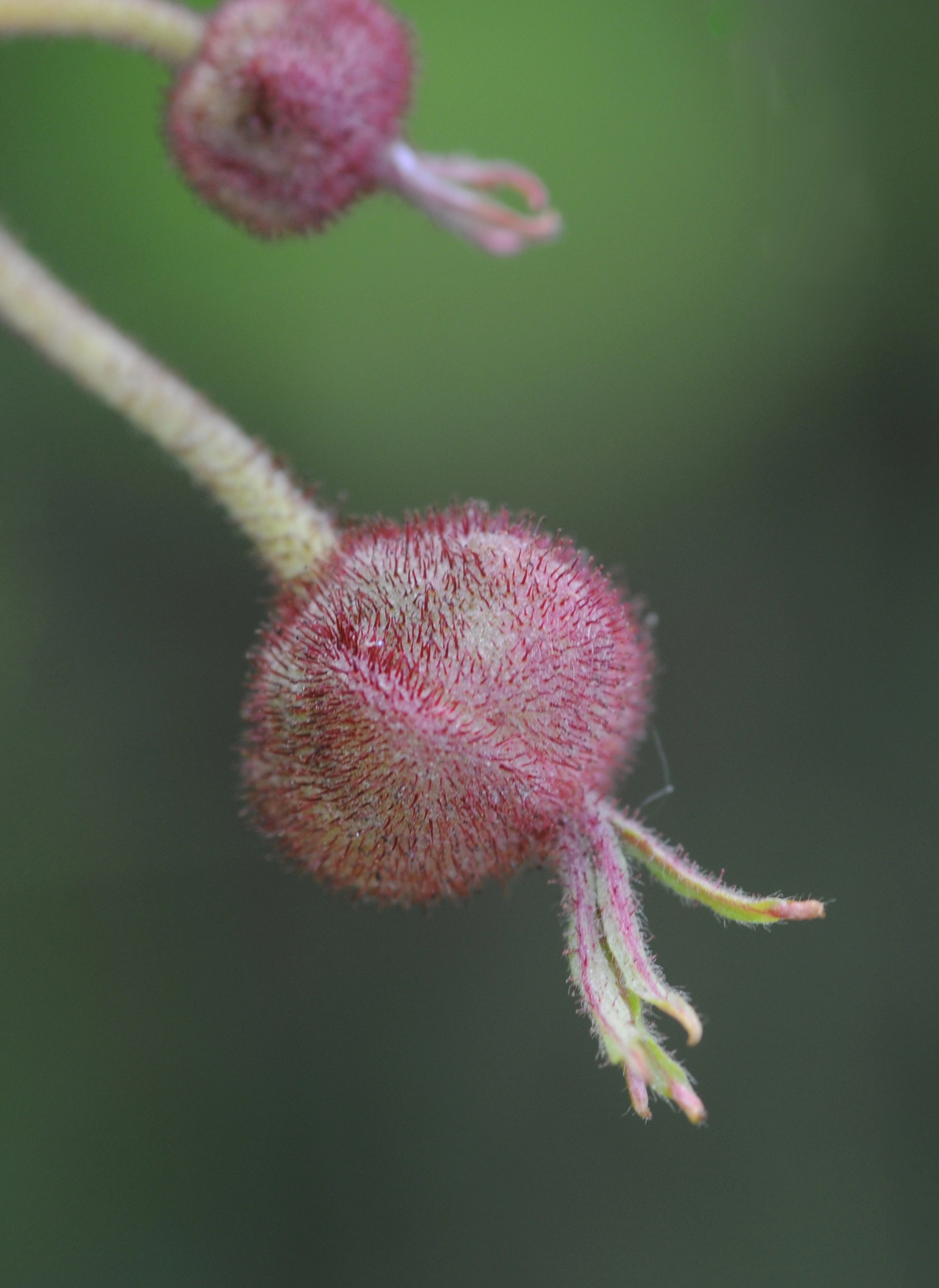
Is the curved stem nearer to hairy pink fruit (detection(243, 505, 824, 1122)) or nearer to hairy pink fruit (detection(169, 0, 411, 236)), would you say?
hairy pink fruit (detection(169, 0, 411, 236))

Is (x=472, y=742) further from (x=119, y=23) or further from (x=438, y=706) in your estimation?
(x=119, y=23)

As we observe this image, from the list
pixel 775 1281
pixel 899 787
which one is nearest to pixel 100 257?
pixel 899 787

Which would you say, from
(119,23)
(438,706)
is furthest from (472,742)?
(119,23)

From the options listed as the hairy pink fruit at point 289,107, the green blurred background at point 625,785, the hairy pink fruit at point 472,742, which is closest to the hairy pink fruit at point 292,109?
the hairy pink fruit at point 289,107

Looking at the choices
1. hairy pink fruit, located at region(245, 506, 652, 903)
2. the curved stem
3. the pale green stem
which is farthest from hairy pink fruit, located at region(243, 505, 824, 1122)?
the curved stem

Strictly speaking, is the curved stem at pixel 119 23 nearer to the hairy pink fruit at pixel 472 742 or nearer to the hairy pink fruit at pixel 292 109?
the hairy pink fruit at pixel 292 109

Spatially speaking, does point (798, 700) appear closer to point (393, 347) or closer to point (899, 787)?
point (899, 787)
